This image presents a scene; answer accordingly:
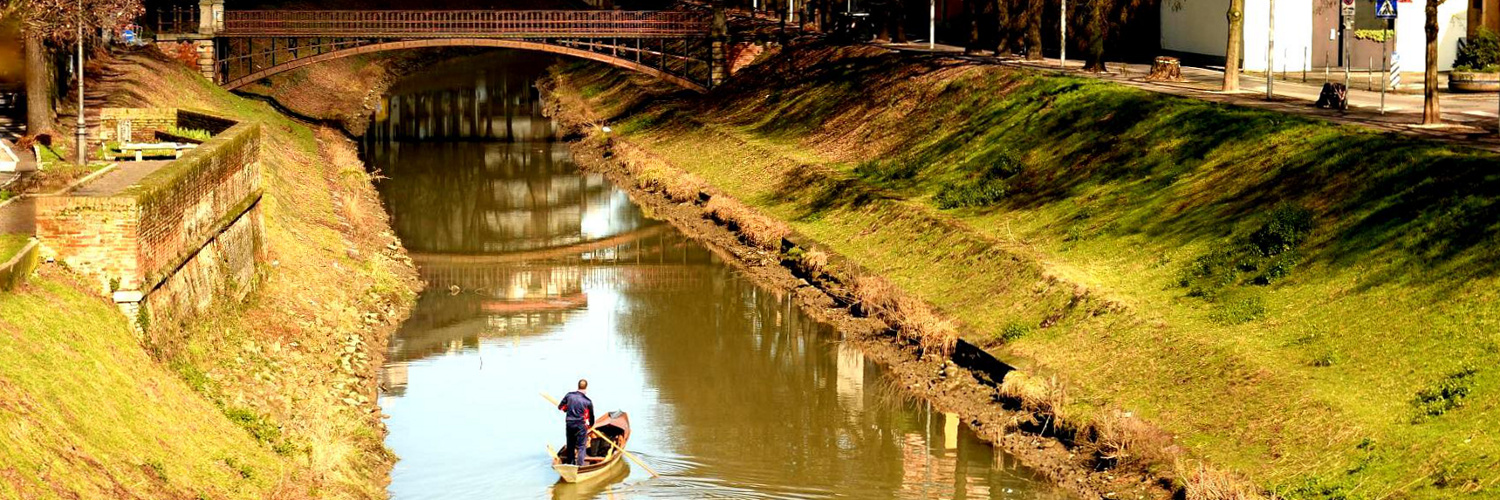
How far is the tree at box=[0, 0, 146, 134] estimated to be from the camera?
143ft

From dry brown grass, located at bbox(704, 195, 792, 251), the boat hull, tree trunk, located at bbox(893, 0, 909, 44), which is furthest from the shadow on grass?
the boat hull

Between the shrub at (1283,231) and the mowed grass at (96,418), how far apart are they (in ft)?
59.9

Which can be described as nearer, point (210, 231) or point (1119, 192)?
point (210, 231)

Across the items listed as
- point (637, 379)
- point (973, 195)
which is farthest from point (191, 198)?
point (973, 195)

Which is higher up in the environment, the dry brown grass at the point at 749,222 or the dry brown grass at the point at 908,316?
the dry brown grass at the point at 749,222

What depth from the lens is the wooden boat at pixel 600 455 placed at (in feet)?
90.8

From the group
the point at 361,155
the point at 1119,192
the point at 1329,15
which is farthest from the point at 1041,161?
the point at 361,155

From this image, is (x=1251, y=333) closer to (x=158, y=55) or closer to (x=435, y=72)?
(x=158, y=55)

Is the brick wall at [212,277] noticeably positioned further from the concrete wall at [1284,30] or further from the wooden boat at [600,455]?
the concrete wall at [1284,30]

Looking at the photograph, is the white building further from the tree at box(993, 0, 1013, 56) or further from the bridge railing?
the bridge railing

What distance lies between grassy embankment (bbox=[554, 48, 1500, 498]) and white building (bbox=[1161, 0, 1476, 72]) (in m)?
8.35

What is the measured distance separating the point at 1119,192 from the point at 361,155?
36217mm

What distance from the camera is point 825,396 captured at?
3372 centimetres

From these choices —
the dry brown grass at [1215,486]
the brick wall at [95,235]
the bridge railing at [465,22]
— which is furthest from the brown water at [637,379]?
the bridge railing at [465,22]
